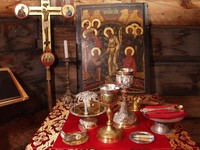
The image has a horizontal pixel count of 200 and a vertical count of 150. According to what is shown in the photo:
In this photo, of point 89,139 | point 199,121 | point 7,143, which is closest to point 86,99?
point 89,139

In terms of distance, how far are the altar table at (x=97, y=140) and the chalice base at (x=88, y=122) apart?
0.03 meters

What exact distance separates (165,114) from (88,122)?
0.43 metres

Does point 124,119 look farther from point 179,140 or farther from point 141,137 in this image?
point 179,140

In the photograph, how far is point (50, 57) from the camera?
1.92 meters

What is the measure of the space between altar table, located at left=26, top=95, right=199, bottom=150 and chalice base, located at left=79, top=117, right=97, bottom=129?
1.1 inches

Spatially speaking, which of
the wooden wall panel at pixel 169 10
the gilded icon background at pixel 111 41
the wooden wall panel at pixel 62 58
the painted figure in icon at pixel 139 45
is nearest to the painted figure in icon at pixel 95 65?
the gilded icon background at pixel 111 41

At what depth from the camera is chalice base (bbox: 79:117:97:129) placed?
4.28 ft

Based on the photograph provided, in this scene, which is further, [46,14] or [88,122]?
[46,14]

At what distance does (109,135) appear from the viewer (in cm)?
116

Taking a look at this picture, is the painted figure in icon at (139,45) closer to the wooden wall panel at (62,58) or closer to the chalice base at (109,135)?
the wooden wall panel at (62,58)

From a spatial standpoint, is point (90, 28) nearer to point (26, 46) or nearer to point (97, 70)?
point (97, 70)

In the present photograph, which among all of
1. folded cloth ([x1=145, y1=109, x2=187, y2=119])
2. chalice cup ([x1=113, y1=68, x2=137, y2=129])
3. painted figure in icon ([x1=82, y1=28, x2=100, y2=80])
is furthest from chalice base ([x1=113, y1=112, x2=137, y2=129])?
painted figure in icon ([x1=82, y1=28, x2=100, y2=80])

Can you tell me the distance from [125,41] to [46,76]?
29.4 inches

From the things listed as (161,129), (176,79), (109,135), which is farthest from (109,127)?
(176,79)
